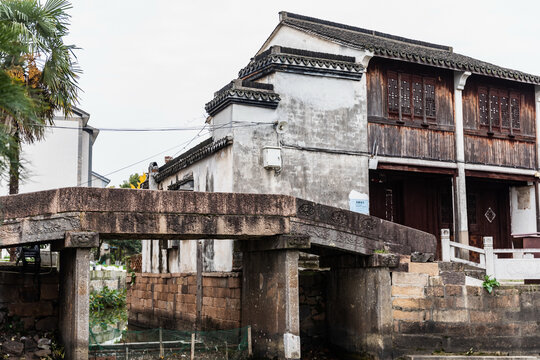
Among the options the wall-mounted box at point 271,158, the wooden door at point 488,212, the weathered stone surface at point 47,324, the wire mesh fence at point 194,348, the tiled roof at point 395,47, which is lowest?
the wire mesh fence at point 194,348

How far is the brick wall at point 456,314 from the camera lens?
48.3 ft

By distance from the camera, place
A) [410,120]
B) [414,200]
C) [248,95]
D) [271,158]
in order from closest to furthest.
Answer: [271,158]
[248,95]
[410,120]
[414,200]

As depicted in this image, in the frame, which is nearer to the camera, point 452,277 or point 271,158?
point 452,277

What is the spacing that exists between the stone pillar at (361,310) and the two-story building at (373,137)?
2.71 metres

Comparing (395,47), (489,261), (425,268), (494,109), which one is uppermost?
(395,47)

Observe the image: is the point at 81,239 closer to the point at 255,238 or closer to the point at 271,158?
the point at 255,238

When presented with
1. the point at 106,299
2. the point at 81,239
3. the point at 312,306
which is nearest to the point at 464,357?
the point at 312,306

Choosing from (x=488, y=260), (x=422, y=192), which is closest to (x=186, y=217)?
(x=488, y=260)

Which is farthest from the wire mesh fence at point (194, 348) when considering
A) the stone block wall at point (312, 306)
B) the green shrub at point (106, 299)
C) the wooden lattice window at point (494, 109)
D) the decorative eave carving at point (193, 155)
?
the green shrub at point (106, 299)

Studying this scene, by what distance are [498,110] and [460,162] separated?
2369 mm

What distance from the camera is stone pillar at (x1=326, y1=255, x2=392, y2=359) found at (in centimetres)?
1457

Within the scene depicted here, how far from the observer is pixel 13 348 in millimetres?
12812

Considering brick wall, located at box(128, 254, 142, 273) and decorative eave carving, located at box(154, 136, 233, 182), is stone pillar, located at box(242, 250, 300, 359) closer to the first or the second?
decorative eave carving, located at box(154, 136, 233, 182)

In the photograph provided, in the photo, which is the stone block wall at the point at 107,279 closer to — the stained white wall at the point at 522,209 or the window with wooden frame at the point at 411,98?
the window with wooden frame at the point at 411,98
